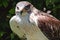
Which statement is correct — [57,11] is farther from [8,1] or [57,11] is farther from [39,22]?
[39,22]

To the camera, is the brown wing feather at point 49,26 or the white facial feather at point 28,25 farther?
the brown wing feather at point 49,26

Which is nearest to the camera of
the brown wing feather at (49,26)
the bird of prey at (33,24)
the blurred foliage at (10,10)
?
the bird of prey at (33,24)

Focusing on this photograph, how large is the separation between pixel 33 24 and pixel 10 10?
1367 mm

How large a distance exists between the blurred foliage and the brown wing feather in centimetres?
76

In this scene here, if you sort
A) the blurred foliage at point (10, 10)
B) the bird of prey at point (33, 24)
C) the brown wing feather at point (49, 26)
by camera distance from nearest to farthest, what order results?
the bird of prey at point (33, 24) < the brown wing feather at point (49, 26) < the blurred foliage at point (10, 10)

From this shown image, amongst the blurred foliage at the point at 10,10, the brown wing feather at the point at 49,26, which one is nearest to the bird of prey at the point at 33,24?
the brown wing feather at the point at 49,26

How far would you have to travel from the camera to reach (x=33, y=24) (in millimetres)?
5000

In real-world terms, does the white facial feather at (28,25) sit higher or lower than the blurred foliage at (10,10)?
higher

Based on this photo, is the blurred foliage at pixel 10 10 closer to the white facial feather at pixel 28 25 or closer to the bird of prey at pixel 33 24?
the bird of prey at pixel 33 24

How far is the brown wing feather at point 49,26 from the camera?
5.12m

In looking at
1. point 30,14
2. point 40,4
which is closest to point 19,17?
point 30,14

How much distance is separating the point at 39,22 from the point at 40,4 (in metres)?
1.32

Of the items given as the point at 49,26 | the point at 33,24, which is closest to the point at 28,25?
the point at 33,24

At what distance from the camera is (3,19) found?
6.60 meters
